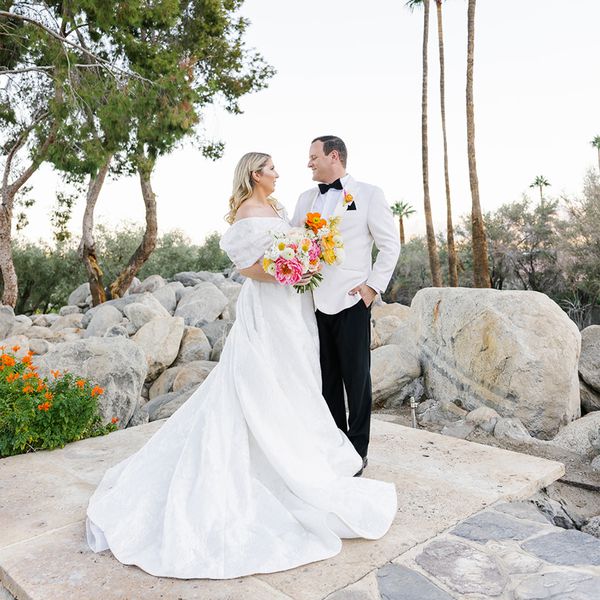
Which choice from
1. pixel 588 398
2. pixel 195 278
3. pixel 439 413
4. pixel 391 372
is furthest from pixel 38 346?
pixel 195 278

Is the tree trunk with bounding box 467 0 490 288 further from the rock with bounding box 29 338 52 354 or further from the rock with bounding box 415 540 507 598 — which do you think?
the rock with bounding box 415 540 507 598

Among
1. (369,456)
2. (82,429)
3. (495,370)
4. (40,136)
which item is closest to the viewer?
(369,456)

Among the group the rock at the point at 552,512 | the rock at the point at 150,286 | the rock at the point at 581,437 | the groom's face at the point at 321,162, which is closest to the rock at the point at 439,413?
the rock at the point at 581,437

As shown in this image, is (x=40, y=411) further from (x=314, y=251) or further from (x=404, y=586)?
(x=404, y=586)

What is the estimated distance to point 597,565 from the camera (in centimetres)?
288

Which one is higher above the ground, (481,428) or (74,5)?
(74,5)

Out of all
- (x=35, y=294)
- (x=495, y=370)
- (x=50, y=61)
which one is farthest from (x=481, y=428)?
(x=35, y=294)

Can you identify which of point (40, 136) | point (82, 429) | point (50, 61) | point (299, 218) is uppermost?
point (50, 61)

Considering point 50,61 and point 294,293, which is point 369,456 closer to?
point 294,293

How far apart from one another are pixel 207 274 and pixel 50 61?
30.9ft

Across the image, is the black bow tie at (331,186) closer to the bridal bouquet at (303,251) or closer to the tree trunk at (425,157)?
the bridal bouquet at (303,251)

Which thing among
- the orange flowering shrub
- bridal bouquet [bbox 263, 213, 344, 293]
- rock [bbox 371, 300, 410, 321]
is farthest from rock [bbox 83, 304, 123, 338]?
bridal bouquet [bbox 263, 213, 344, 293]

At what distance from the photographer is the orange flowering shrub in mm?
4742

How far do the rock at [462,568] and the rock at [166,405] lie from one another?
14.1 ft
